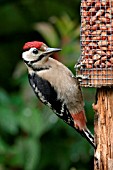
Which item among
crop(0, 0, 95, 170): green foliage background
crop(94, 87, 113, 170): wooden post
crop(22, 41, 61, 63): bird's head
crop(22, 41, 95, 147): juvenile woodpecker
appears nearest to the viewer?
crop(94, 87, 113, 170): wooden post

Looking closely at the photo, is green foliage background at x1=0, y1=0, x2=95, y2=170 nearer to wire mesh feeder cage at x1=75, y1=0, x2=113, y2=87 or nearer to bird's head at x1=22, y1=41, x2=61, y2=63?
bird's head at x1=22, y1=41, x2=61, y2=63

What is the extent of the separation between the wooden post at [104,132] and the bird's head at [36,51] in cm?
61

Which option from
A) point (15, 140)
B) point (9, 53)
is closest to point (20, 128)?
point (15, 140)

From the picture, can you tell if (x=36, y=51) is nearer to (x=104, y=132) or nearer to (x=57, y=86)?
(x=57, y=86)

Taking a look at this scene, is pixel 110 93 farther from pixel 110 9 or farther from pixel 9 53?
pixel 9 53

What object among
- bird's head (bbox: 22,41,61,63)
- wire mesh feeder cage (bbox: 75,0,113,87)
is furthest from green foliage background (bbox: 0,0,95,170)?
wire mesh feeder cage (bbox: 75,0,113,87)

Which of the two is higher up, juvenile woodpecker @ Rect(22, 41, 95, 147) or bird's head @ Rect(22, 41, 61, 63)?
bird's head @ Rect(22, 41, 61, 63)

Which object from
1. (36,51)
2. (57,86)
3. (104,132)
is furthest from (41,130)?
(104,132)

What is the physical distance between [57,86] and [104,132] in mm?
696

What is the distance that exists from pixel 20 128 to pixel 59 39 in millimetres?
1076

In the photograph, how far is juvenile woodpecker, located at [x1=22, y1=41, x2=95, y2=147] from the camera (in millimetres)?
5457

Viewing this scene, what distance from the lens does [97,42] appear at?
5.06 metres

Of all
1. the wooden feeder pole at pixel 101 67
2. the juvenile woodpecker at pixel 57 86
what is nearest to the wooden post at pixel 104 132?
the wooden feeder pole at pixel 101 67

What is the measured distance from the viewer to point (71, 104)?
5531 millimetres
